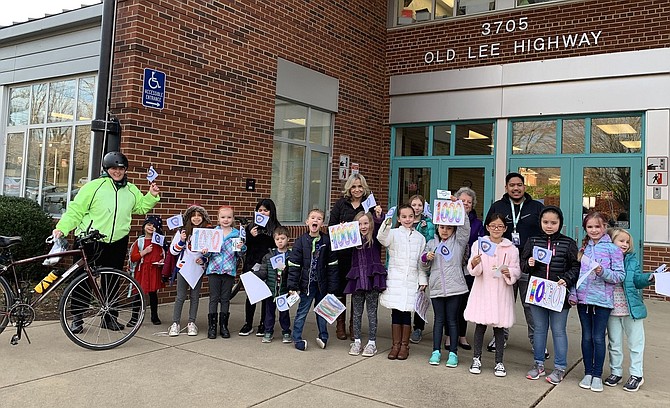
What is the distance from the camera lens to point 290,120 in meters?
10.0

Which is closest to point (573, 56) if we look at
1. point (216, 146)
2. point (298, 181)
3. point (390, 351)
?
point (298, 181)

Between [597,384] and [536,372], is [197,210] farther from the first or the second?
[597,384]

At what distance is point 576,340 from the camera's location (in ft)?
21.0

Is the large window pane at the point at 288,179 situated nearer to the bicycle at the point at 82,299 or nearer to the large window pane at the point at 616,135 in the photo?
the bicycle at the point at 82,299

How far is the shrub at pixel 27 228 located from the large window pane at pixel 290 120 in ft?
12.9

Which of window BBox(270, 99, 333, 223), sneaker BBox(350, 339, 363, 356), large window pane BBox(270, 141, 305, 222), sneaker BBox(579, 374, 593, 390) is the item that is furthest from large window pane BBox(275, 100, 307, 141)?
sneaker BBox(579, 374, 593, 390)

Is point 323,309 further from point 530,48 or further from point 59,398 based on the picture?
point 530,48

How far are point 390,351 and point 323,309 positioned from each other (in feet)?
2.55

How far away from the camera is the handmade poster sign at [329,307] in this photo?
5566mm

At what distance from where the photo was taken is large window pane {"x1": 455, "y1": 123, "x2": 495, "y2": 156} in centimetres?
1105

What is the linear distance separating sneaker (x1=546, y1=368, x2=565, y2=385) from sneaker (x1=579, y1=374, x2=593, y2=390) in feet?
0.54

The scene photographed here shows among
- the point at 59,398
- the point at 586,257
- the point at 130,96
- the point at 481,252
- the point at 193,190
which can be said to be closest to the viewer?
the point at 59,398

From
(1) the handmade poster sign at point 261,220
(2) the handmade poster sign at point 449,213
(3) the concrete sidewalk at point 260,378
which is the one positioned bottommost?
(3) the concrete sidewalk at point 260,378

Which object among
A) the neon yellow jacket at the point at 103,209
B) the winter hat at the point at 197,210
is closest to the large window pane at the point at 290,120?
the winter hat at the point at 197,210
